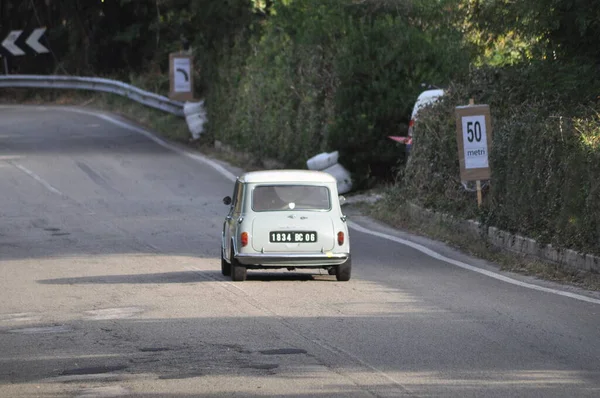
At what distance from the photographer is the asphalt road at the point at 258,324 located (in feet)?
29.2

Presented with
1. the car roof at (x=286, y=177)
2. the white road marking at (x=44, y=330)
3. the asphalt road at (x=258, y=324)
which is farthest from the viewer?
the car roof at (x=286, y=177)

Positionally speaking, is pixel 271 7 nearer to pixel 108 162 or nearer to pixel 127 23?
pixel 108 162

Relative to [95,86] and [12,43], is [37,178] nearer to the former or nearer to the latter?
[95,86]

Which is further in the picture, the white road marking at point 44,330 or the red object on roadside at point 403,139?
the red object on roadside at point 403,139

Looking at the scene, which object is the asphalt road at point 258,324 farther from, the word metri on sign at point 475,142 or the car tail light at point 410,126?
the car tail light at point 410,126

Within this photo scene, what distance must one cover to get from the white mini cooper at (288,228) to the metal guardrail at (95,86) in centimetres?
2362

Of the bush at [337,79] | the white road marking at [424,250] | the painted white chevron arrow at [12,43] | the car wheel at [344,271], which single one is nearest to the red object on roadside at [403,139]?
the bush at [337,79]

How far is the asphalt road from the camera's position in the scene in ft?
29.2

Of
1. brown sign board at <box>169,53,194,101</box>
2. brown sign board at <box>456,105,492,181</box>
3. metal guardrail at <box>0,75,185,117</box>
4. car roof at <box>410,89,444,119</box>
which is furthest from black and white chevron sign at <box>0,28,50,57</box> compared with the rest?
brown sign board at <box>456,105,492,181</box>

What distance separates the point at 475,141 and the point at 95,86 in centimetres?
2985

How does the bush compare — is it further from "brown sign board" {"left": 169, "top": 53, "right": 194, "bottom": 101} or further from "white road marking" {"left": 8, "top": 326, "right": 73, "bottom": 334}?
"white road marking" {"left": 8, "top": 326, "right": 73, "bottom": 334}

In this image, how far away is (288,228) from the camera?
14711 mm

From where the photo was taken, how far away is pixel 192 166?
101 feet

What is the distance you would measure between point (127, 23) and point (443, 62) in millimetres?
27769
